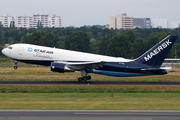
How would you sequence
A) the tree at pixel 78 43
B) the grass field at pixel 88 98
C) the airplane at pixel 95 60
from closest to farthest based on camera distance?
the grass field at pixel 88 98
the airplane at pixel 95 60
the tree at pixel 78 43

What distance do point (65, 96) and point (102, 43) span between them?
95031 mm

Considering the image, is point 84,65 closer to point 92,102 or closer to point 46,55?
point 46,55

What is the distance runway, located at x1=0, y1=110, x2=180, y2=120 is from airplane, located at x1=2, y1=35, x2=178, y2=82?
2057 centimetres

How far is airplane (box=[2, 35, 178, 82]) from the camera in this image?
43.4 meters

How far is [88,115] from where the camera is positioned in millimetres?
21312

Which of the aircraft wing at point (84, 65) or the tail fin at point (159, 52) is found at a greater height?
the tail fin at point (159, 52)

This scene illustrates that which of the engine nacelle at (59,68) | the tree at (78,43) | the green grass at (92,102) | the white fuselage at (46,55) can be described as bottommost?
the green grass at (92,102)

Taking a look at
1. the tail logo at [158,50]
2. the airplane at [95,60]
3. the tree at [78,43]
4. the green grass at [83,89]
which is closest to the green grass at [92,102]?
the green grass at [83,89]

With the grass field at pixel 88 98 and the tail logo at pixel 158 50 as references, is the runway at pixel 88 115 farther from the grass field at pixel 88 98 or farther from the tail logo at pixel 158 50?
the tail logo at pixel 158 50

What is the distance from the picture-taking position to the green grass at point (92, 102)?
24797 mm

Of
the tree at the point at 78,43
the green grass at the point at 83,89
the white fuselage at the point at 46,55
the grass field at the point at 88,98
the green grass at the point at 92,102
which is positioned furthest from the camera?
the tree at the point at 78,43

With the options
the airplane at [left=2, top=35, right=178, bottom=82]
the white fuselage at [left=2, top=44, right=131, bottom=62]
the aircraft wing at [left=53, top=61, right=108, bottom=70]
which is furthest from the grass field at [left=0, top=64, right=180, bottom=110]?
the white fuselage at [left=2, top=44, right=131, bottom=62]

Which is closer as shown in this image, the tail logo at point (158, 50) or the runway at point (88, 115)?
the runway at point (88, 115)

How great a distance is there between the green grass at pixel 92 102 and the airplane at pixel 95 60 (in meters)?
12.4
